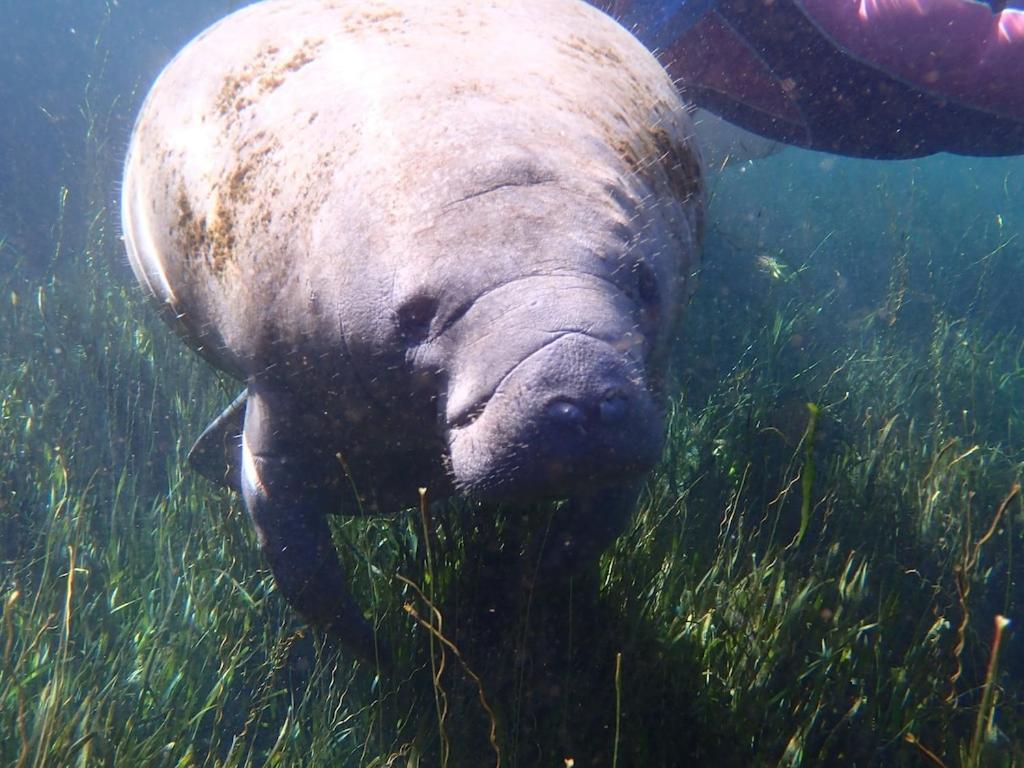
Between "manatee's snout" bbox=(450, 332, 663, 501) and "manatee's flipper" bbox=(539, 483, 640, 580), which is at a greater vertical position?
"manatee's snout" bbox=(450, 332, 663, 501)

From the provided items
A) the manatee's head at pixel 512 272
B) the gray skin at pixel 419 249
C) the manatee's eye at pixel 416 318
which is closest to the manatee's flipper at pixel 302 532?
the gray skin at pixel 419 249

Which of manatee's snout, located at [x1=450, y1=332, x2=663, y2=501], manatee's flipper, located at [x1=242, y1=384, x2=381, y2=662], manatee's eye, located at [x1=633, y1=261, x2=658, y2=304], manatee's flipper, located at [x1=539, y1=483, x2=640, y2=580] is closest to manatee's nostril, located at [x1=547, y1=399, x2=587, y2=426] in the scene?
manatee's snout, located at [x1=450, y1=332, x2=663, y2=501]

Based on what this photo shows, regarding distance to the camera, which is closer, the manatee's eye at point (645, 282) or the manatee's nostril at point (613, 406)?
the manatee's nostril at point (613, 406)

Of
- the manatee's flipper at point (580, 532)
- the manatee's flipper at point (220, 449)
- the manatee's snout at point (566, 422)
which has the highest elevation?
the manatee's snout at point (566, 422)

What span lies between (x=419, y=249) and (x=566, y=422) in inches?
26.5

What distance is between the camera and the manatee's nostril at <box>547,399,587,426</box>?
1815mm

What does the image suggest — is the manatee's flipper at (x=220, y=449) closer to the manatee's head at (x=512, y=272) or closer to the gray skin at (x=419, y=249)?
the gray skin at (x=419, y=249)

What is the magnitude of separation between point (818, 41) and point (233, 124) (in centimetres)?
443

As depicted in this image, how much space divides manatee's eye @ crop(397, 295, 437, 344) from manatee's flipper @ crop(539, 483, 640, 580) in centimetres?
121

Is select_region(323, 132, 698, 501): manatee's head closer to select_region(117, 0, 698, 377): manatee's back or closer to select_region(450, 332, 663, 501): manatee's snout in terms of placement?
select_region(450, 332, 663, 501): manatee's snout

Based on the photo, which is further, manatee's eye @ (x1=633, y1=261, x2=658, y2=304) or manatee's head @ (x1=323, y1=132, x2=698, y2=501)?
manatee's eye @ (x1=633, y1=261, x2=658, y2=304)

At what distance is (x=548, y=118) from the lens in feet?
8.10

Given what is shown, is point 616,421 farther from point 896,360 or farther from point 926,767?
point 896,360

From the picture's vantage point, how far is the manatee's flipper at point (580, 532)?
3.08 meters
